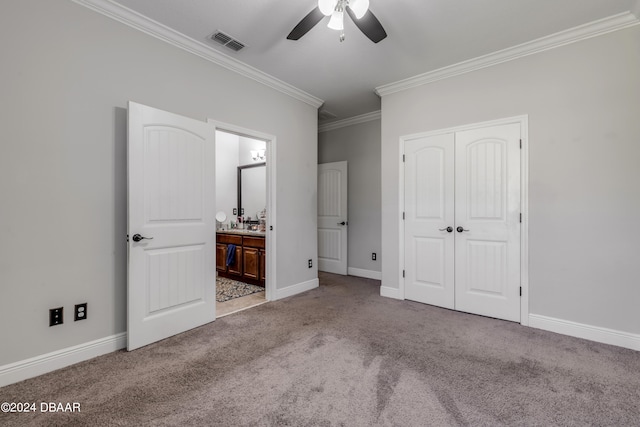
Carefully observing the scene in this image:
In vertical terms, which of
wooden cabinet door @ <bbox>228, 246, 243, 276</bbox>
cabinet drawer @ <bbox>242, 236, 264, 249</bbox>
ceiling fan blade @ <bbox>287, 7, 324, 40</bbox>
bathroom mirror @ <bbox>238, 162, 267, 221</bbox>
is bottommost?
wooden cabinet door @ <bbox>228, 246, 243, 276</bbox>

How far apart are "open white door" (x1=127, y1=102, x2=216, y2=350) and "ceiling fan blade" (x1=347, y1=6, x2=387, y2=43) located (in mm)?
1658

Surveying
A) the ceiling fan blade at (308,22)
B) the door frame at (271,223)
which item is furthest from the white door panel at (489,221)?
the door frame at (271,223)

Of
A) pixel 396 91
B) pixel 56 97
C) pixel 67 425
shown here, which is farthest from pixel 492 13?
pixel 67 425

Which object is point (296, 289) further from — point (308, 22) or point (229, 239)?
point (308, 22)

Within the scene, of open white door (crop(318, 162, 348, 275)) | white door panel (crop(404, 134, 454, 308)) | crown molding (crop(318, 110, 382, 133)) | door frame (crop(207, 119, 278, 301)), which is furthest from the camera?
open white door (crop(318, 162, 348, 275))

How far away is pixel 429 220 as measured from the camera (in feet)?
11.5

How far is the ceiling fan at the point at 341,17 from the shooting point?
1887 mm

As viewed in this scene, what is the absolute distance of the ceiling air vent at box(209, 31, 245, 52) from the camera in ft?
8.88

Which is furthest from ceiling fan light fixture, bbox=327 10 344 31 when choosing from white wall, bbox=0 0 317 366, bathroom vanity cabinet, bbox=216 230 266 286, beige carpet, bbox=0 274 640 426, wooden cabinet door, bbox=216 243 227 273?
wooden cabinet door, bbox=216 243 227 273

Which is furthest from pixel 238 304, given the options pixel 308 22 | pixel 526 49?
pixel 526 49

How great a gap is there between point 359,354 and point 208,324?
1.54 meters

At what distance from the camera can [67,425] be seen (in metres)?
1.52

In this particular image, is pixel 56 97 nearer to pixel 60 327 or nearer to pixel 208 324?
pixel 60 327

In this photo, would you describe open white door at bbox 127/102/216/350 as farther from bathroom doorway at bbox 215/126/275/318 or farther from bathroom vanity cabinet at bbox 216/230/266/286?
bathroom vanity cabinet at bbox 216/230/266/286
